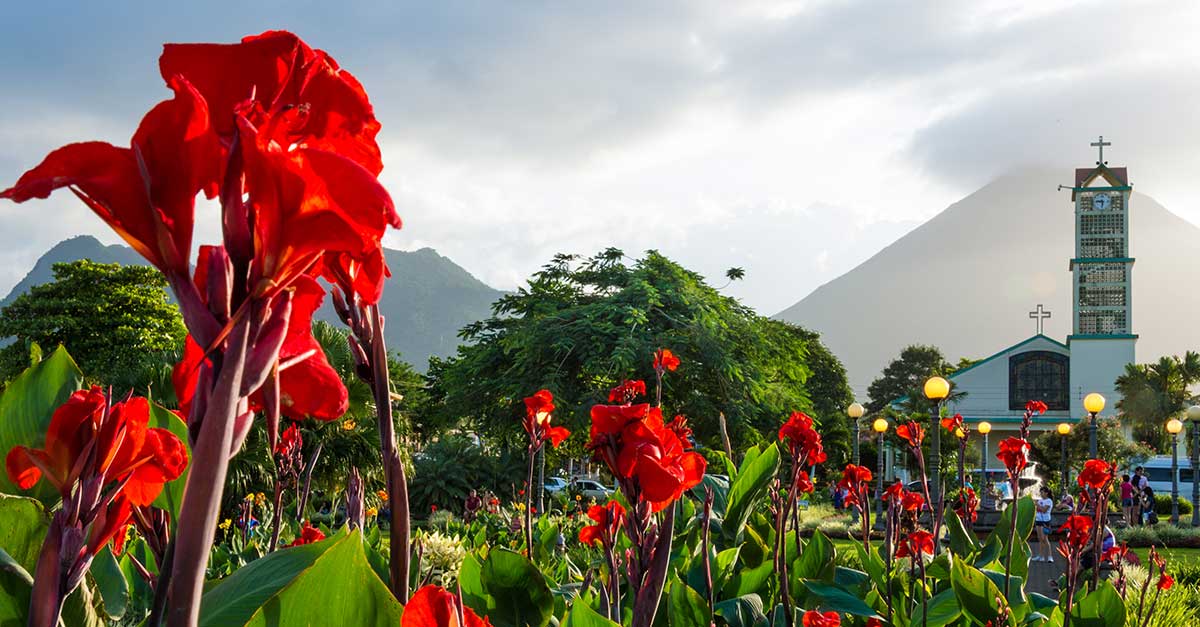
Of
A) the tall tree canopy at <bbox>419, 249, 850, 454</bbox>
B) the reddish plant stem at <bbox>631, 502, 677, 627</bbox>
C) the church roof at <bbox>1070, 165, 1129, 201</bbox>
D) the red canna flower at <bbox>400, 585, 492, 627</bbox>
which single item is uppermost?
the church roof at <bbox>1070, 165, 1129, 201</bbox>

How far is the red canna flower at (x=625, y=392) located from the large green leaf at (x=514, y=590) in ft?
1.54

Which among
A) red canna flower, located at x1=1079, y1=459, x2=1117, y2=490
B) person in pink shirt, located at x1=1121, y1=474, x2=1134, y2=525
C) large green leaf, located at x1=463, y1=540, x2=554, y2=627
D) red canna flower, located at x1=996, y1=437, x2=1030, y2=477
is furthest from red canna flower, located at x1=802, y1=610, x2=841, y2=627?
person in pink shirt, located at x1=1121, y1=474, x2=1134, y2=525

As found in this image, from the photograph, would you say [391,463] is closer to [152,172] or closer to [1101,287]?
[152,172]

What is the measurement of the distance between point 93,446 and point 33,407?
658 millimetres

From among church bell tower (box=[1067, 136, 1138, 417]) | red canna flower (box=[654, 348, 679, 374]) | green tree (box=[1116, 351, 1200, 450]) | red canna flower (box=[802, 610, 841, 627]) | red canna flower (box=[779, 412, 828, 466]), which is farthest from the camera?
church bell tower (box=[1067, 136, 1138, 417])

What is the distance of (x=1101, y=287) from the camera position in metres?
42.6

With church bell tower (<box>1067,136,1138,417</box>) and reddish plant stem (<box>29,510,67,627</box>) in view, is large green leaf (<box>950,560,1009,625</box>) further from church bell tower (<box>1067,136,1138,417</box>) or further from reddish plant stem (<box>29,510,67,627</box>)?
church bell tower (<box>1067,136,1138,417</box>)

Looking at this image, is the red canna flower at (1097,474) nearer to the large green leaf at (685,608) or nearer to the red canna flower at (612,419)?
the large green leaf at (685,608)

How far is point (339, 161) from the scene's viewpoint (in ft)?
1.40

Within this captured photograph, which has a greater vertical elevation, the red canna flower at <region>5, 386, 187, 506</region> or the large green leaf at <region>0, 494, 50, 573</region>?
the red canna flower at <region>5, 386, 187, 506</region>

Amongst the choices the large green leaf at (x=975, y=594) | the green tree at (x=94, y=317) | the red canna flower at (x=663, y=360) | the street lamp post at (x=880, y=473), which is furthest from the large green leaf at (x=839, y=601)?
the green tree at (x=94, y=317)

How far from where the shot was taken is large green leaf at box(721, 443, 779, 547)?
2256 mm

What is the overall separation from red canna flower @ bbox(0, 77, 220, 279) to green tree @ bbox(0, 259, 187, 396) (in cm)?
2514

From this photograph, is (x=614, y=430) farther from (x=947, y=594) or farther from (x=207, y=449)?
(x=947, y=594)
